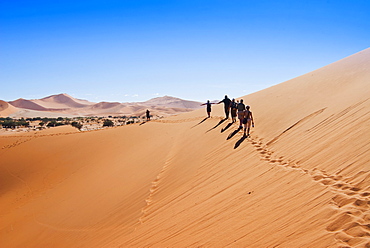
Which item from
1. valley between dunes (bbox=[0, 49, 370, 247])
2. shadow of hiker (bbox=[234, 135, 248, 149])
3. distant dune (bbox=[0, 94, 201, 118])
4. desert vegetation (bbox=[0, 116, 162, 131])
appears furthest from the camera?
distant dune (bbox=[0, 94, 201, 118])

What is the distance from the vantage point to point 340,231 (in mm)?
2615

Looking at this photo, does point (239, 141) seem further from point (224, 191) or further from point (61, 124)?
point (61, 124)

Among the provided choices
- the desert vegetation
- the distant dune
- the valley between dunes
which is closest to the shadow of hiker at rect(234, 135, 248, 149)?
the valley between dunes

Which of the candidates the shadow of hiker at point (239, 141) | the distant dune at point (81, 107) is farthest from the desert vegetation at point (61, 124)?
the distant dune at point (81, 107)

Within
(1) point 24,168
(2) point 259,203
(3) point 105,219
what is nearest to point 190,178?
(3) point 105,219

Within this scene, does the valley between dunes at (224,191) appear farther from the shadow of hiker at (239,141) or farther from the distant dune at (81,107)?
the distant dune at (81,107)

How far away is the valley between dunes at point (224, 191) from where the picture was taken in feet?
10.3

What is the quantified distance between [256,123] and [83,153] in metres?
9.85

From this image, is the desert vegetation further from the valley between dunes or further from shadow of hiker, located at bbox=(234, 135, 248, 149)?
shadow of hiker, located at bbox=(234, 135, 248, 149)

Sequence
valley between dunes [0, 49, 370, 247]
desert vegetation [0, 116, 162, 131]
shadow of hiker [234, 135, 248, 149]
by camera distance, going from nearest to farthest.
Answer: valley between dunes [0, 49, 370, 247]
shadow of hiker [234, 135, 248, 149]
desert vegetation [0, 116, 162, 131]

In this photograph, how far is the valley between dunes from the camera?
124 inches

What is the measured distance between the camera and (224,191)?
4.87 meters

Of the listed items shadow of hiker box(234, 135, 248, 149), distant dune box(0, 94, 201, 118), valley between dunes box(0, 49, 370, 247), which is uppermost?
distant dune box(0, 94, 201, 118)

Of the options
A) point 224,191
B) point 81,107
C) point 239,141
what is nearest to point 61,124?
point 239,141
